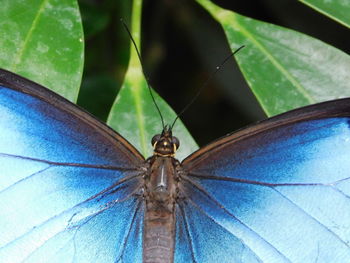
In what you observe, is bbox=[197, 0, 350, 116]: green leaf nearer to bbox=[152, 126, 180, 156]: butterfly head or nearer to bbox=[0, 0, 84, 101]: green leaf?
bbox=[152, 126, 180, 156]: butterfly head

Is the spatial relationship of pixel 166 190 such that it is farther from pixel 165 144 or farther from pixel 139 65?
pixel 139 65

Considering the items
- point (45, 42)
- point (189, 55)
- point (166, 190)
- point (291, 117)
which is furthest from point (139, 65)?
point (189, 55)

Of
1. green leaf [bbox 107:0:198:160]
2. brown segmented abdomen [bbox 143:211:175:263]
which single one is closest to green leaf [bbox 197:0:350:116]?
green leaf [bbox 107:0:198:160]

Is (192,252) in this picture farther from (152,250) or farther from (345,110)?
(345,110)

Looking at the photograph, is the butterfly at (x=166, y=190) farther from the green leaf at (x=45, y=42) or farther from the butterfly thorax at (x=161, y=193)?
the green leaf at (x=45, y=42)

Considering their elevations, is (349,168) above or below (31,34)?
below

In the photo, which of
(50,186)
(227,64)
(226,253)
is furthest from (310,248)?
(227,64)
